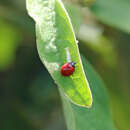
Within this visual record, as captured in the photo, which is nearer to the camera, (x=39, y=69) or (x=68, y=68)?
(x=68, y=68)

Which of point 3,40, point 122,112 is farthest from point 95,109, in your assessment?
point 3,40

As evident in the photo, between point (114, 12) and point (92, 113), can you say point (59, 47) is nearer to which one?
point (92, 113)

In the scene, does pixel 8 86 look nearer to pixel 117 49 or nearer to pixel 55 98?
pixel 55 98

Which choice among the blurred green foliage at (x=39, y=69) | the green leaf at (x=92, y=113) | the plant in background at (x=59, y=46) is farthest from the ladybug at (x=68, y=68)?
the blurred green foliage at (x=39, y=69)

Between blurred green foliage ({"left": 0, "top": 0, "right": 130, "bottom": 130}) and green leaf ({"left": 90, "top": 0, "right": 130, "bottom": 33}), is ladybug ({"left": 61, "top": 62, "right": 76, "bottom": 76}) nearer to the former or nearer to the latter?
green leaf ({"left": 90, "top": 0, "right": 130, "bottom": 33})

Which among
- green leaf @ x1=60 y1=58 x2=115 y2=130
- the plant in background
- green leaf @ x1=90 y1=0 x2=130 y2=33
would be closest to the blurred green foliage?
green leaf @ x1=90 y1=0 x2=130 y2=33

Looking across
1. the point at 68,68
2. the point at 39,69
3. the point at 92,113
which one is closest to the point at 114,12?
the point at 92,113

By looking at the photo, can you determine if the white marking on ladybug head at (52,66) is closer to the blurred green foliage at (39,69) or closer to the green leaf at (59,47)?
the green leaf at (59,47)
